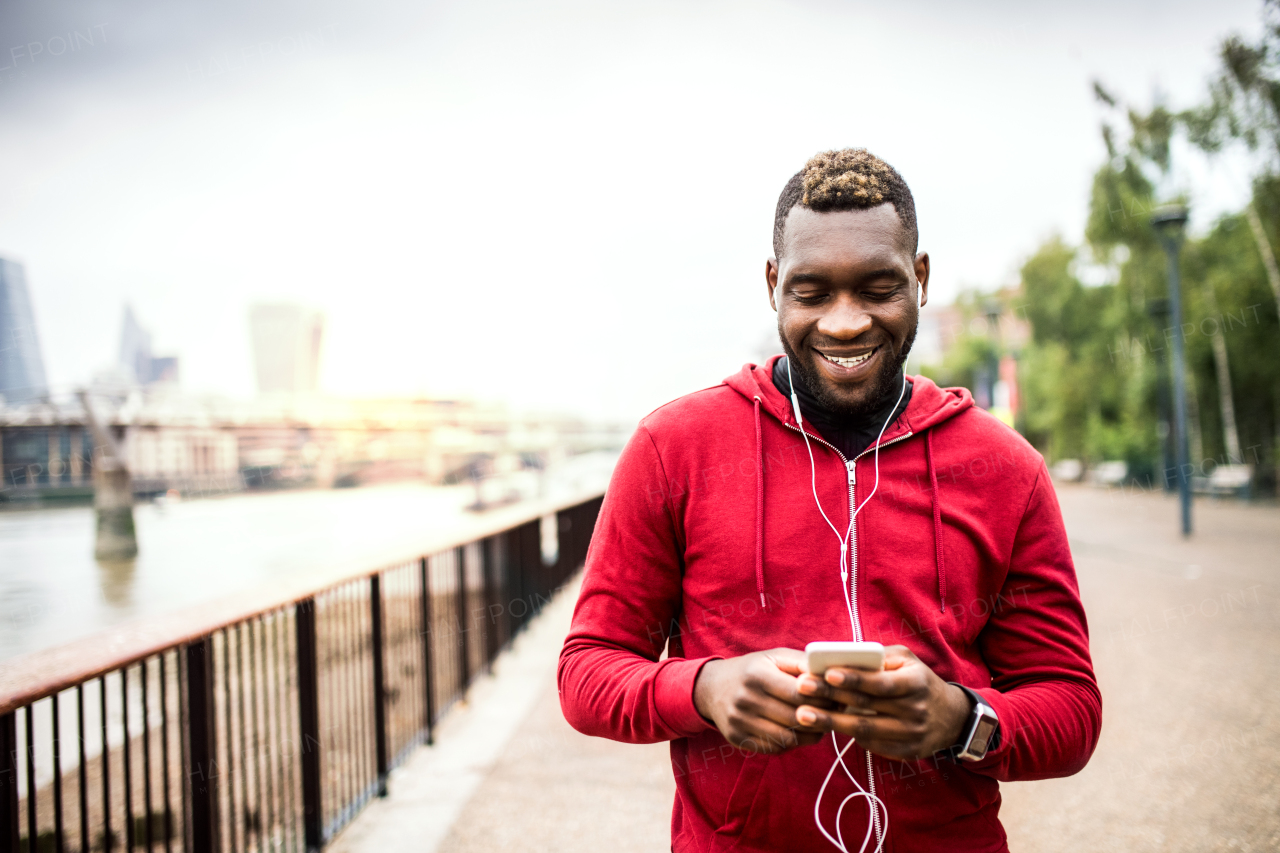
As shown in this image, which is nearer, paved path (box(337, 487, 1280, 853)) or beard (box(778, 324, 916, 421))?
beard (box(778, 324, 916, 421))

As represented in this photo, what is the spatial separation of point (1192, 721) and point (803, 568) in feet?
15.3

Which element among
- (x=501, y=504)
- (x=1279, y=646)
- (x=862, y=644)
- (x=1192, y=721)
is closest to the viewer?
(x=862, y=644)

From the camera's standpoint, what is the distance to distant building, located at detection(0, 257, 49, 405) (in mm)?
35719

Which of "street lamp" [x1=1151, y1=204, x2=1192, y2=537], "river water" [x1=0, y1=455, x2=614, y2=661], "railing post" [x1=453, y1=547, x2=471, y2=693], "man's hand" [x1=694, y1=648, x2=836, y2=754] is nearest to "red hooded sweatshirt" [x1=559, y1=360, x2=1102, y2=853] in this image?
"man's hand" [x1=694, y1=648, x2=836, y2=754]

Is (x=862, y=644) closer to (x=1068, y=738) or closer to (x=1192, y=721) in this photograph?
(x=1068, y=738)

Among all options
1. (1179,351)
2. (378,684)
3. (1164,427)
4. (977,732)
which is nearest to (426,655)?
(378,684)

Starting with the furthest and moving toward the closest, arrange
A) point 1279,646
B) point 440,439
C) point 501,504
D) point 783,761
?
point 440,439
point 501,504
point 1279,646
point 783,761

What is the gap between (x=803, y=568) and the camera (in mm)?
1358

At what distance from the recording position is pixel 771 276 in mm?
1578

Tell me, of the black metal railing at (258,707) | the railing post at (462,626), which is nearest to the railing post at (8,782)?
the black metal railing at (258,707)

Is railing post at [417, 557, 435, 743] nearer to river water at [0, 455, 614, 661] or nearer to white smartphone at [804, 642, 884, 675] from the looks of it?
river water at [0, 455, 614, 661]

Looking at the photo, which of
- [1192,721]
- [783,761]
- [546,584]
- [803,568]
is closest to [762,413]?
[803,568]

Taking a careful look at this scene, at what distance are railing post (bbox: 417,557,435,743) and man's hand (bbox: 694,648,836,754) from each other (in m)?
3.74

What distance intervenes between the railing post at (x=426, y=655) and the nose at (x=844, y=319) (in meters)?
3.70
